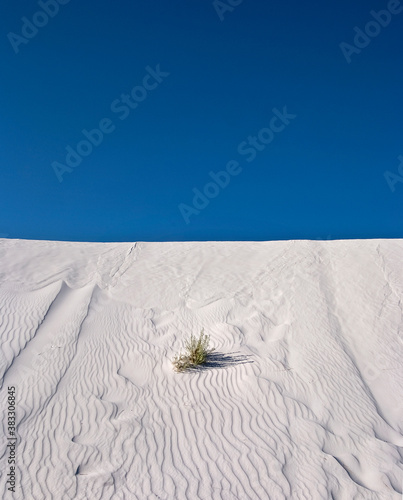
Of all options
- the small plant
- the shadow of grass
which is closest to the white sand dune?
the shadow of grass

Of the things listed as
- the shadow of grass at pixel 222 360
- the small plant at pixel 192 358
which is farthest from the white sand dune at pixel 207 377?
the small plant at pixel 192 358

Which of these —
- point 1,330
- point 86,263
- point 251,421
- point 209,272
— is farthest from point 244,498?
point 86,263

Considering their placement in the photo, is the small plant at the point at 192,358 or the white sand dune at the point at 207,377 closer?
the white sand dune at the point at 207,377

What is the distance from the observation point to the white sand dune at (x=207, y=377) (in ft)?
13.8

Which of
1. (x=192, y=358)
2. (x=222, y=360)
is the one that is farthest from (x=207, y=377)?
(x=222, y=360)

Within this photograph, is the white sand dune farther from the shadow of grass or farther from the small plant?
the small plant

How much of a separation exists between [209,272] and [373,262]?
481 cm

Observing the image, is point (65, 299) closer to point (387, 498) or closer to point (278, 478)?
point (278, 478)

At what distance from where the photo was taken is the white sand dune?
4207mm

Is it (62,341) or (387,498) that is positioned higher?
(62,341)

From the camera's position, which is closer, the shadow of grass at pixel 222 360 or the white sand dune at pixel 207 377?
A: the white sand dune at pixel 207 377

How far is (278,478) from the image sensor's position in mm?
4160

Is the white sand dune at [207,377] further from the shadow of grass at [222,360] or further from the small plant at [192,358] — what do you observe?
the small plant at [192,358]

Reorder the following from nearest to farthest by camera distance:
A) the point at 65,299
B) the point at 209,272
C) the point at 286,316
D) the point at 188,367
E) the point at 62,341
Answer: the point at 188,367, the point at 62,341, the point at 286,316, the point at 65,299, the point at 209,272
